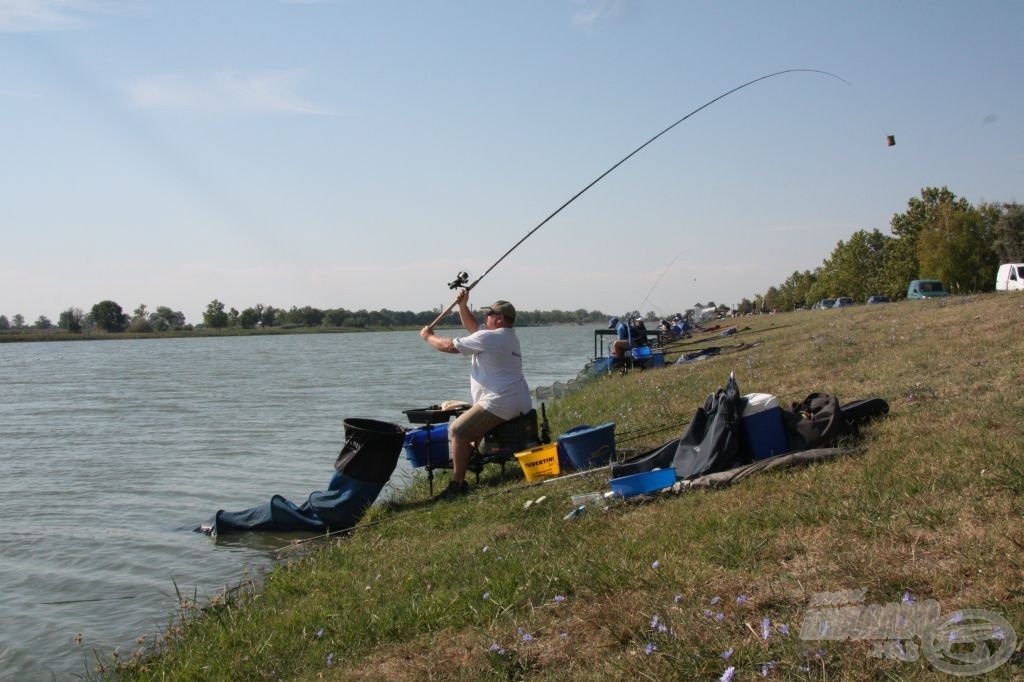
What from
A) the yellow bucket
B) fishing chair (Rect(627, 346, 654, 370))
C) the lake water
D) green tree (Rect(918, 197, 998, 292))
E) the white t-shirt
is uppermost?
green tree (Rect(918, 197, 998, 292))

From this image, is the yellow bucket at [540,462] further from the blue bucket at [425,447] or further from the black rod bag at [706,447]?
the blue bucket at [425,447]

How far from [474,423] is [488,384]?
40cm

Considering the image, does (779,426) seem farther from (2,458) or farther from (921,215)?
(921,215)

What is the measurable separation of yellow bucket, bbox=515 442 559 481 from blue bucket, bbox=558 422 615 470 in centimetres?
16

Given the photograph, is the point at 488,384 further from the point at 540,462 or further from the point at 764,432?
the point at 764,432

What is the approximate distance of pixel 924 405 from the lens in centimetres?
697

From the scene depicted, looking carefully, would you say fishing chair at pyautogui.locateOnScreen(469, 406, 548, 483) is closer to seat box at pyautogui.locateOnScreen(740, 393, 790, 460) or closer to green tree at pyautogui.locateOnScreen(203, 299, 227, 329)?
seat box at pyautogui.locateOnScreen(740, 393, 790, 460)

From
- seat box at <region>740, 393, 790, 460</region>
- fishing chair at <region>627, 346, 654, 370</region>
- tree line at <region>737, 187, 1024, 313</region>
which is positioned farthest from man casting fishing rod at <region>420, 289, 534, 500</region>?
tree line at <region>737, 187, 1024, 313</region>

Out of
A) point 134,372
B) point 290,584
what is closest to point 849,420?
point 290,584

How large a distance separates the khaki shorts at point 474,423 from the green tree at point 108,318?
157437 millimetres

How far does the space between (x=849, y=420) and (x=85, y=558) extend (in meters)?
7.05

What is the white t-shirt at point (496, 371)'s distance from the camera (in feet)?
27.3

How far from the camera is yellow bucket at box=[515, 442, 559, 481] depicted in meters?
7.98

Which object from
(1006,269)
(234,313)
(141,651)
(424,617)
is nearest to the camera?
(424,617)
